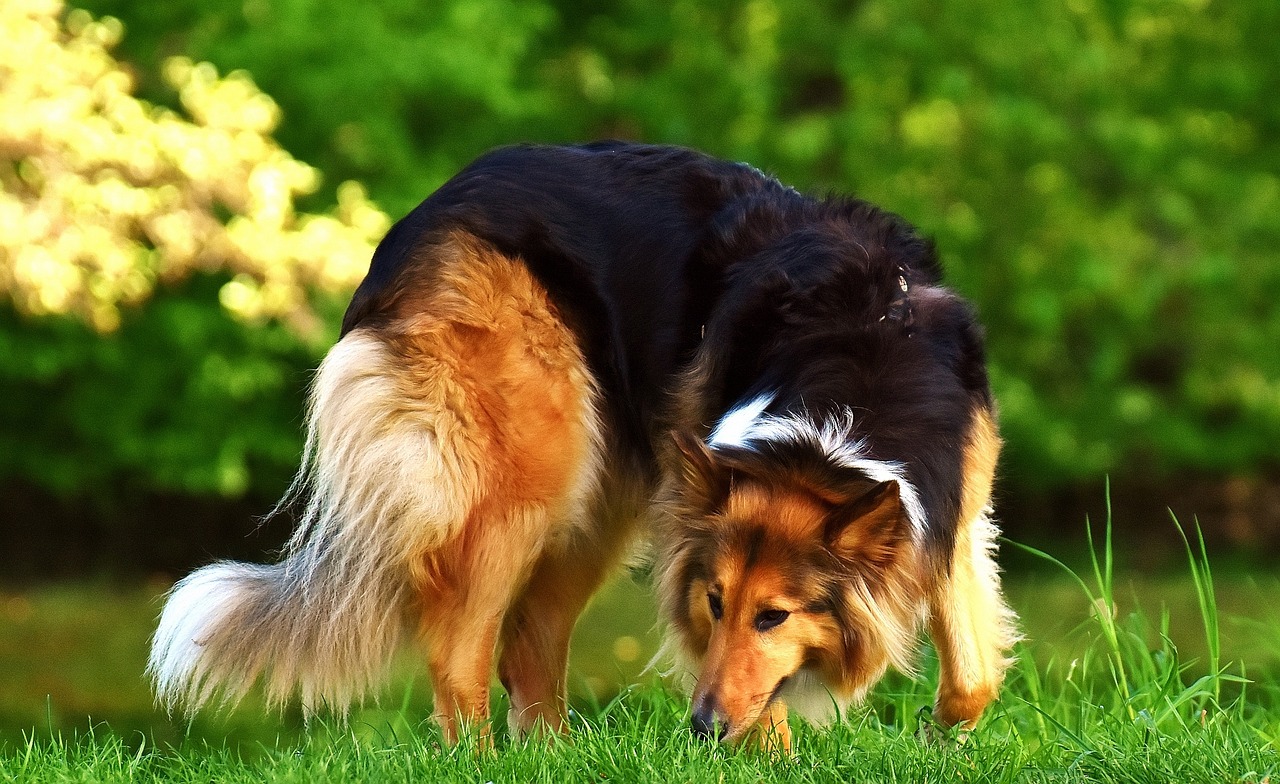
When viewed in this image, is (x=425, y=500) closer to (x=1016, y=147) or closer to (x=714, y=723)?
(x=714, y=723)

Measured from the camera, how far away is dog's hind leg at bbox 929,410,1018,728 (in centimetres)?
435

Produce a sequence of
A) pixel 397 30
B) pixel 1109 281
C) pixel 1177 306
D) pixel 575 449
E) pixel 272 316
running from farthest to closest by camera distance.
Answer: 1. pixel 1177 306
2. pixel 1109 281
3. pixel 397 30
4. pixel 272 316
5. pixel 575 449

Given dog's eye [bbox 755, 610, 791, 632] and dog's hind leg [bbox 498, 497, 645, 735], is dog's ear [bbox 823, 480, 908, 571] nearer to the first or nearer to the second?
dog's eye [bbox 755, 610, 791, 632]

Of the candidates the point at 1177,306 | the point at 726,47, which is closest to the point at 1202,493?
the point at 1177,306

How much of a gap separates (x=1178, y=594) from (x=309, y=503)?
9253 millimetres

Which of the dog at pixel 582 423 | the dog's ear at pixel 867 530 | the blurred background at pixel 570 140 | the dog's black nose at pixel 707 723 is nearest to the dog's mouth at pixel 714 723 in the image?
the dog's black nose at pixel 707 723

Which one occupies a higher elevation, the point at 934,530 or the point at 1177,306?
the point at 934,530

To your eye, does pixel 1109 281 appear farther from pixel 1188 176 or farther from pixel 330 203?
pixel 330 203

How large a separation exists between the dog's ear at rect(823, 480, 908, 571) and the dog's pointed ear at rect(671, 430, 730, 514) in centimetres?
31

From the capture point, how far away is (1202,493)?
17.8 m

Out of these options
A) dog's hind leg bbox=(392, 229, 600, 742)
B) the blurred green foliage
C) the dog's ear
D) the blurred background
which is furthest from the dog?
the blurred green foliage

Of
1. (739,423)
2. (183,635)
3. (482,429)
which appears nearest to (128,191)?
(183,635)

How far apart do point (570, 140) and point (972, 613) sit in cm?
960

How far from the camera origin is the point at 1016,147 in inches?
636
